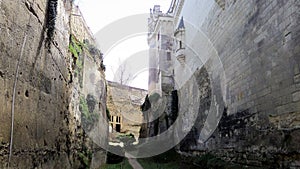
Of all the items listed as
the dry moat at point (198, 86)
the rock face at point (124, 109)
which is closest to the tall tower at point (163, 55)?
the rock face at point (124, 109)

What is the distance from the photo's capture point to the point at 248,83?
22.5 ft

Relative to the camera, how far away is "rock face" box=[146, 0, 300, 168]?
5012 millimetres

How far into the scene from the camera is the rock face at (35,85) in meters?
2.89

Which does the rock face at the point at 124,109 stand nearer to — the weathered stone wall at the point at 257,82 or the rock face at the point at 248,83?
the rock face at the point at 248,83

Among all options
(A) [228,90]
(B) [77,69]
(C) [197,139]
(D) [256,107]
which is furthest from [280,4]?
(C) [197,139]

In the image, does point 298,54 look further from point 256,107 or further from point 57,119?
point 57,119

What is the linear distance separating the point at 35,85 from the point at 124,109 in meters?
26.9

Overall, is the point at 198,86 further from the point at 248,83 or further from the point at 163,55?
the point at 163,55

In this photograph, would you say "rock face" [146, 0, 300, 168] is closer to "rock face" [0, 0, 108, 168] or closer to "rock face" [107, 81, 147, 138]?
"rock face" [0, 0, 108, 168]

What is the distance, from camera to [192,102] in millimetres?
13773

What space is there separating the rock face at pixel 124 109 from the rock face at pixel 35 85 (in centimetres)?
2236

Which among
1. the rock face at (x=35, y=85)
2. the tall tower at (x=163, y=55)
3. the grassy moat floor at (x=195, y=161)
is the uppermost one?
the tall tower at (x=163, y=55)

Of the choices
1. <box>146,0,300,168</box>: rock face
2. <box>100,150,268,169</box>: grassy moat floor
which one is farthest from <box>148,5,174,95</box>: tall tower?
<box>146,0,300,168</box>: rock face

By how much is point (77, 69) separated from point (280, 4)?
5.44 metres
